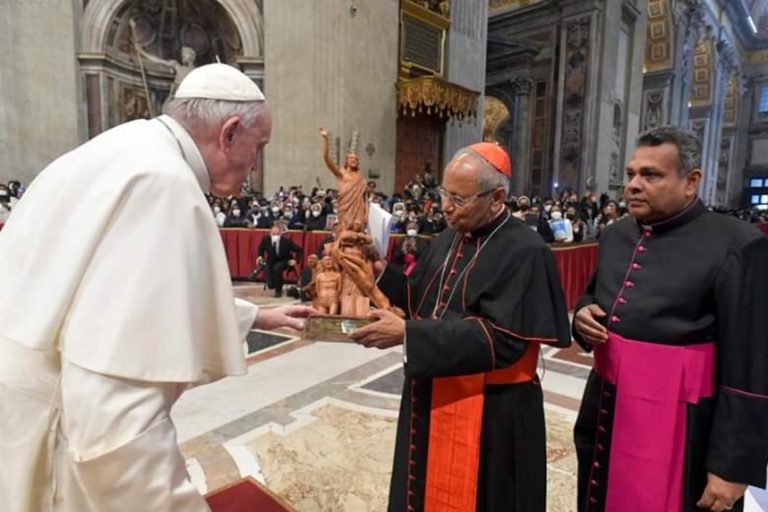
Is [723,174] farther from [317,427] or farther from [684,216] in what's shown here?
[684,216]

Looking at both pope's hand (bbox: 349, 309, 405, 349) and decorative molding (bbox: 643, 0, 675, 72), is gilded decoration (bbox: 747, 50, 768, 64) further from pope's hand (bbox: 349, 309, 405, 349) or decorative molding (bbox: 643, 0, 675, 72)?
pope's hand (bbox: 349, 309, 405, 349)

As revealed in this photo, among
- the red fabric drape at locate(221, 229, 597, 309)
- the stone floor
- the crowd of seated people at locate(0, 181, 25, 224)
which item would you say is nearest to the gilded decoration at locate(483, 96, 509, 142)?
the red fabric drape at locate(221, 229, 597, 309)

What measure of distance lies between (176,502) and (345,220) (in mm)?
4049

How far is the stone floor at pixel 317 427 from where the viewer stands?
297 centimetres

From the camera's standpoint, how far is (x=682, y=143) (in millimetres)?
1737

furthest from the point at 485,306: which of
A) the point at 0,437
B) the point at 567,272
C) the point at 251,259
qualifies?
the point at 251,259

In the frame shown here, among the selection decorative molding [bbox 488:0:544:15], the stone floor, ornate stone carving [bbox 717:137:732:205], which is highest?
decorative molding [bbox 488:0:544:15]

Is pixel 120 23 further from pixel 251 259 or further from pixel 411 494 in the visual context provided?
pixel 411 494

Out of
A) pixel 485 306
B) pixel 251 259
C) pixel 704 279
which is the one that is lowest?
pixel 251 259

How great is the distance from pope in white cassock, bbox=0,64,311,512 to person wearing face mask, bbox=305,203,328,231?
8.49m

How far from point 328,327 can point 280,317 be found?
0.79 meters

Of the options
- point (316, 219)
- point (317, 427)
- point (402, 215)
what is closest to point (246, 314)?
point (317, 427)

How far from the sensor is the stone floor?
9.75 feet

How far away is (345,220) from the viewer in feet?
16.4
